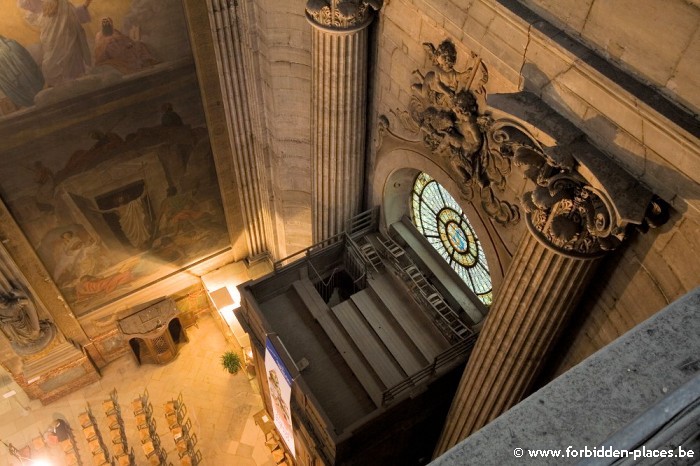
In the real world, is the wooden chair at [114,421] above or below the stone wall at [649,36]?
above

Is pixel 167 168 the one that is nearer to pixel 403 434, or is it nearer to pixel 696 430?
pixel 403 434

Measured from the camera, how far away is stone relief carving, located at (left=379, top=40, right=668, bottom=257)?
235 inches

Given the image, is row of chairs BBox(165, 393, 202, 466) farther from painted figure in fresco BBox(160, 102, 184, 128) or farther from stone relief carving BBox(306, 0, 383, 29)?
stone relief carving BBox(306, 0, 383, 29)

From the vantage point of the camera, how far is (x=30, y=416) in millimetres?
15516

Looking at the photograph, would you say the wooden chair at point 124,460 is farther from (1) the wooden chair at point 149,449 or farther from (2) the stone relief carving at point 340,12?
(2) the stone relief carving at point 340,12

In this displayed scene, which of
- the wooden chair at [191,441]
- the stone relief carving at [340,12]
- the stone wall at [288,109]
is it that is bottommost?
the wooden chair at [191,441]

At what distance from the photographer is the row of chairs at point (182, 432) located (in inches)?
589

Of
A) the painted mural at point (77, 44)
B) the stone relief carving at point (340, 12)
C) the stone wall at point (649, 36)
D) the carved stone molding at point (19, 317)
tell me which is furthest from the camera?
the carved stone molding at point (19, 317)

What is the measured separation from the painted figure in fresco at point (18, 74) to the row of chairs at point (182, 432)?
8.30 m

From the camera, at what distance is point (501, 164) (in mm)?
7828

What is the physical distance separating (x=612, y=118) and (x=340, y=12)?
473cm

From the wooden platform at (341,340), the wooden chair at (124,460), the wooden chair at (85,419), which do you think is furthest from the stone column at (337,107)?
the wooden chair at (85,419)

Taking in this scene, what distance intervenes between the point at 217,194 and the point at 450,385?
714 centimetres

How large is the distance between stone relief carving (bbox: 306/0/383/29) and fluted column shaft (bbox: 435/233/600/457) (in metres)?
4.32
